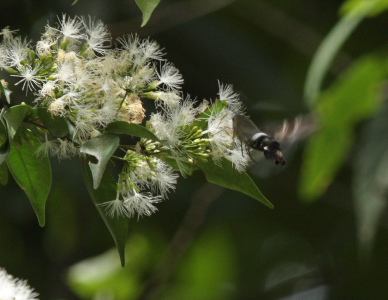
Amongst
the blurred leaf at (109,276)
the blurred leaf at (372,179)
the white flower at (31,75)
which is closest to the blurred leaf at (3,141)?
the white flower at (31,75)

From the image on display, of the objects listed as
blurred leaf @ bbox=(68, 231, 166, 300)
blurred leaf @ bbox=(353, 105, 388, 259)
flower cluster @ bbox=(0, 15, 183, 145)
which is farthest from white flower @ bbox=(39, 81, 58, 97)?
blurred leaf @ bbox=(68, 231, 166, 300)

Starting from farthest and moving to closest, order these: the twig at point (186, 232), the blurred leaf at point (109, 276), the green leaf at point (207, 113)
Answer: the blurred leaf at point (109, 276) → the twig at point (186, 232) → the green leaf at point (207, 113)

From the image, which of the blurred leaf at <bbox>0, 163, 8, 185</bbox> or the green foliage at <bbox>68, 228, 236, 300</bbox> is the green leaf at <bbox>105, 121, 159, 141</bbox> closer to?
the blurred leaf at <bbox>0, 163, 8, 185</bbox>

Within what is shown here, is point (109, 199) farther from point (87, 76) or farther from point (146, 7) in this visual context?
point (146, 7)

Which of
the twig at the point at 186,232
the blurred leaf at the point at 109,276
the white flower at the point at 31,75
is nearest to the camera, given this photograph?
the white flower at the point at 31,75

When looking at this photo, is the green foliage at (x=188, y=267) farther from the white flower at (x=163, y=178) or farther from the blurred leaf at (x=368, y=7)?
the white flower at (x=163, y=178)

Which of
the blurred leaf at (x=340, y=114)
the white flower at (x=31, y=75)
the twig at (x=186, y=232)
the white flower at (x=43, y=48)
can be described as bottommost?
the twig at (x=186, y=232)

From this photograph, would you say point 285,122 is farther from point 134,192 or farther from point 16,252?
point 16,252
